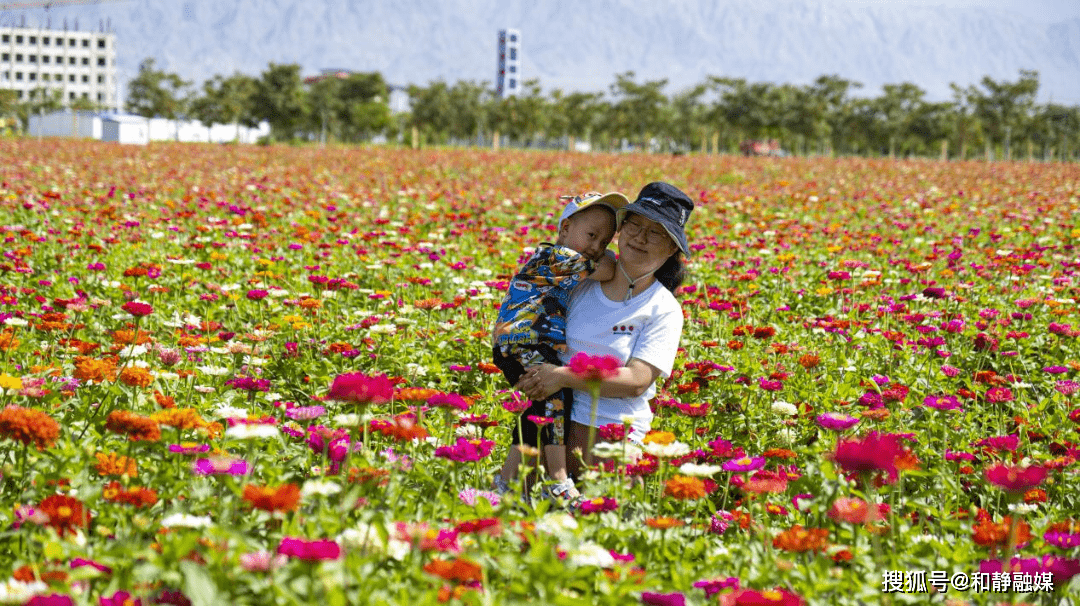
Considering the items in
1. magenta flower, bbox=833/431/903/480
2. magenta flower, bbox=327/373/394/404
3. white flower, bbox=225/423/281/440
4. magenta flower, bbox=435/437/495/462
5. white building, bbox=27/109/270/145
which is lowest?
magenta flower, bbox=435/437/495/462

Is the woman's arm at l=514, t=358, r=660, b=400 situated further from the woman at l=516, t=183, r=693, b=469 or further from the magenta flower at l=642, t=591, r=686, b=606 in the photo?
the magenta flower at l=642, t=591, r=686, b=606

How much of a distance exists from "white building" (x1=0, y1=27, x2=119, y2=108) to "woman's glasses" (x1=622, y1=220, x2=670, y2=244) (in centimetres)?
13135

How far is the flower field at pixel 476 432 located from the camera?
6.16 feet

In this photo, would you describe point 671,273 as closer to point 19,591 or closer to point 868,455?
point 868,455

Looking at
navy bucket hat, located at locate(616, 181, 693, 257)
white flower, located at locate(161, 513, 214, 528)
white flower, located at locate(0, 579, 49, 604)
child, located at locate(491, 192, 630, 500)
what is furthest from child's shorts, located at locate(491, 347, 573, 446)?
white flower, located at locate(0, 579, 49, 604)

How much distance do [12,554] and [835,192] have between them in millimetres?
13184

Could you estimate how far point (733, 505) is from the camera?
10.2ft

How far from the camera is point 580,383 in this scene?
2.78 meters

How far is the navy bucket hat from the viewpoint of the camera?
2.95 metres

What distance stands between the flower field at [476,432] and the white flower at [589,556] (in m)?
0.01

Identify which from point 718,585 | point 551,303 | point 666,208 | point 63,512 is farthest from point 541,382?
point 63,512

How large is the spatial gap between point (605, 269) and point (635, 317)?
22 centimetres

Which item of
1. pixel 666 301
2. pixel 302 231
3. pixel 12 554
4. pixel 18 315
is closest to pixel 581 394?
pixel 666 301

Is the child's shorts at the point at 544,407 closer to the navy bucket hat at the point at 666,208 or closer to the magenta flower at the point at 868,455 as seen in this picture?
the navy bucket hat at the point at 666,208
